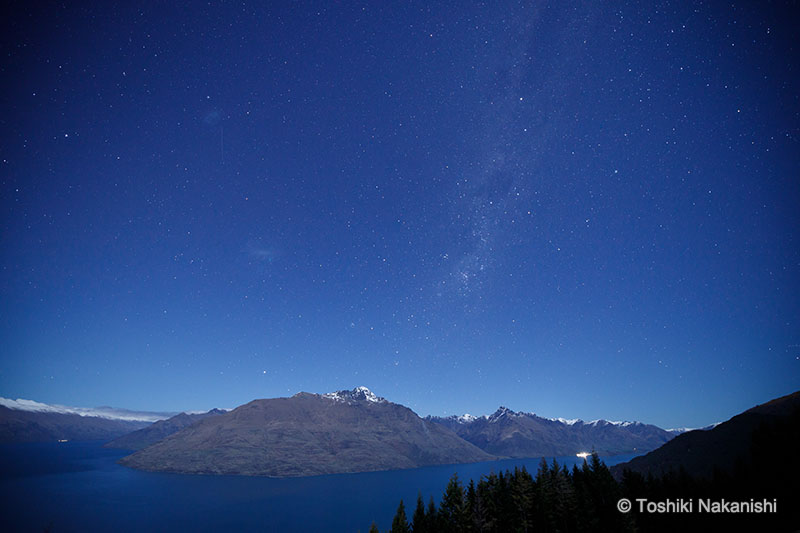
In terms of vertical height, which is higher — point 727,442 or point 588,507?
point 727,442

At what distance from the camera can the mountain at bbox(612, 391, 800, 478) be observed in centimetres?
9081

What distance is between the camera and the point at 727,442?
384 ft

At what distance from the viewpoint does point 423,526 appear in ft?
187

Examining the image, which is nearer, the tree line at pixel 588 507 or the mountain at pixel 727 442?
the tree line at pixel 588 507

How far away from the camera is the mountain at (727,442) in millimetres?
90812

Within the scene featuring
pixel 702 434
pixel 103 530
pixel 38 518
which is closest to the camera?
pixel 702 434

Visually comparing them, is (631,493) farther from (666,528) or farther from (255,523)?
(255,523)

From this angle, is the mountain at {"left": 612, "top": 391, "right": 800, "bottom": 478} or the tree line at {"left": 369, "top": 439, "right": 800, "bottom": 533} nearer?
the tree line at {"left": 369, "top": 439, "right": 800, "bottom": 533}

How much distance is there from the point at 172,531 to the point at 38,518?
72530 mm

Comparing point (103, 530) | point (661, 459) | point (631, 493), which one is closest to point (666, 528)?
point (631, 493)

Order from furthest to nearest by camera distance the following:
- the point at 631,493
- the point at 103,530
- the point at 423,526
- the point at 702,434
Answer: the point at 103,530
the point at 702,434
the point at 631,493
the point at 423,526

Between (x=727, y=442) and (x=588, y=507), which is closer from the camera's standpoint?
(x=588, y=507)

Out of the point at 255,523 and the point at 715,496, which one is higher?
the point at 715,496

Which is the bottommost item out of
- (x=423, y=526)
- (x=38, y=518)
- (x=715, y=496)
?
(x=38, y=518)
